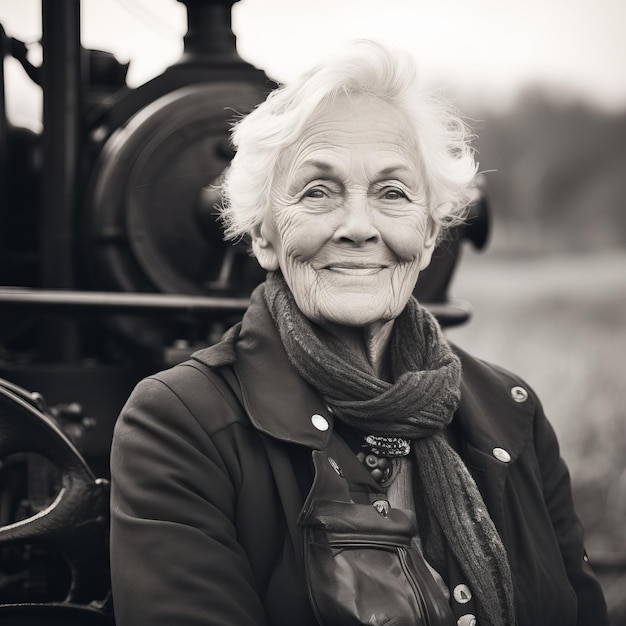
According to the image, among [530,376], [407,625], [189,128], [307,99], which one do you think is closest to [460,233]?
[189,128]

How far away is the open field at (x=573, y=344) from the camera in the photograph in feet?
22.1

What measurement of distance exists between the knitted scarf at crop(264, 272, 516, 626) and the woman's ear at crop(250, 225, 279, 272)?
10 cm

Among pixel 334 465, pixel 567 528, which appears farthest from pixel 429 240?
pixel 567 528

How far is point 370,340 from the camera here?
217 cm

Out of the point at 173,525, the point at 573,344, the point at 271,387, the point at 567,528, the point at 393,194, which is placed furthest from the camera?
the point at 573,344

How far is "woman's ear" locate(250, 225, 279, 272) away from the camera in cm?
218

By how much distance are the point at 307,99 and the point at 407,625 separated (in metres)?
0.99

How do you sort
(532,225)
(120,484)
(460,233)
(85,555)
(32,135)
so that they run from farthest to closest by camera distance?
(532,225) → (32,135) → (460,233) → (85,555) → (120,484)

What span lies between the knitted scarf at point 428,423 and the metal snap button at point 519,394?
226mm

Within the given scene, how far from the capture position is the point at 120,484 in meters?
1.88

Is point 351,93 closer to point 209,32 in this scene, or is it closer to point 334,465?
point 334,465

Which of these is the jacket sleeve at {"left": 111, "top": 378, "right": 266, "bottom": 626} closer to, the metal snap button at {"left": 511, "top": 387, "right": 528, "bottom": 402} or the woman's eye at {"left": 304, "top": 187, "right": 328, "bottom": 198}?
the woman's eye at {"left": 304, "top": 187, "right": 328, "bottom": 198}

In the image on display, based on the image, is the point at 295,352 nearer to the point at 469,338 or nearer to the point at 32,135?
the point at 32,135

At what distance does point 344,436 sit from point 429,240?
0.47m
